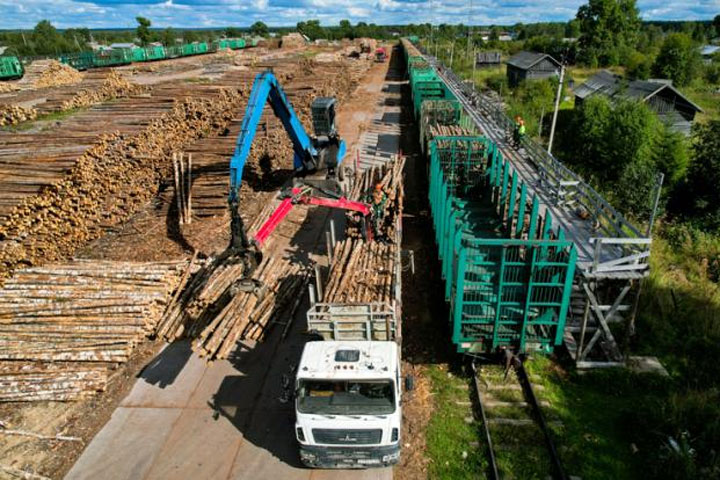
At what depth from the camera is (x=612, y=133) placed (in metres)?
32.0

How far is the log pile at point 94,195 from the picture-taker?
14.4m

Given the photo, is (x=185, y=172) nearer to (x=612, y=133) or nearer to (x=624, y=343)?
(x=624, y=343)

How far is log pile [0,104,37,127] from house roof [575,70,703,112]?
43082 millimetres

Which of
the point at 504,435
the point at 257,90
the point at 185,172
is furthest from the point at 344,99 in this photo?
the point at 504,435

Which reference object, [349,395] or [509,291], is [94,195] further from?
[509,291]

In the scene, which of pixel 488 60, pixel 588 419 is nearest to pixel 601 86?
pixel 588 419

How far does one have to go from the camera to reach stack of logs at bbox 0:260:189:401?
10.9 m

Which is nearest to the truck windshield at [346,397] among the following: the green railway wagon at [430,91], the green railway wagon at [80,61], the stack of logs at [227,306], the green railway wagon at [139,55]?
the stack of logs at [227,306]

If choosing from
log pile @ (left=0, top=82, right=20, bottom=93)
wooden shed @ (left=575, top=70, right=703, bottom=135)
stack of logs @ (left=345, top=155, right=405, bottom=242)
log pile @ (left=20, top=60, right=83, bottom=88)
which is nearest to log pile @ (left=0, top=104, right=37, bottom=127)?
log pile @ (left=20, top=60, right=83, bottom=88)

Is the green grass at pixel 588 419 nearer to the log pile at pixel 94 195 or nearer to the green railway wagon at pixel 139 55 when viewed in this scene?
the log pile at pixel 94 195

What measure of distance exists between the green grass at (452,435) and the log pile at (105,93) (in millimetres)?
25222

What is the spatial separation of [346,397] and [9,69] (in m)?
48.3

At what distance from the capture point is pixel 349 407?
7855mm

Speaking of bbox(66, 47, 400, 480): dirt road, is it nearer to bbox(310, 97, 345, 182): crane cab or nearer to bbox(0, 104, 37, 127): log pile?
bbox(310, 97, 345, 182): crane cab
